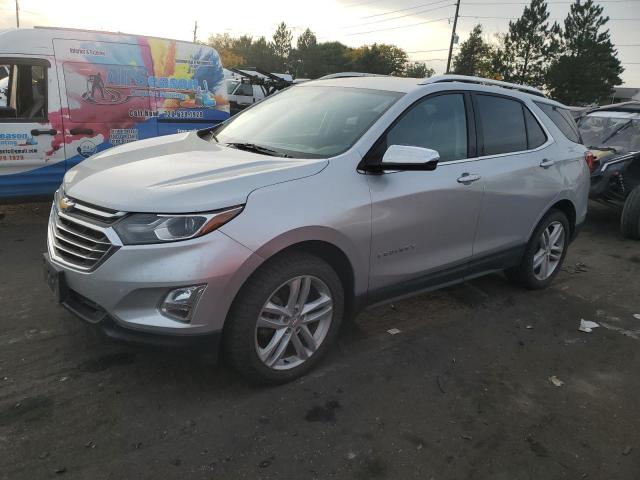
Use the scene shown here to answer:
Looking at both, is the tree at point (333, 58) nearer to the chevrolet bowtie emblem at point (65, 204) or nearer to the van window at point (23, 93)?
the van window at point (23, 93)

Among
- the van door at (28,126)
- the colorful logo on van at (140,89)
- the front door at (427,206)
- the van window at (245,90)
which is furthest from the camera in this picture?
the van window at (245,90)

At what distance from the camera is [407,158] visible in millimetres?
3055

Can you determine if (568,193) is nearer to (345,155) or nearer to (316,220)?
(345,155)

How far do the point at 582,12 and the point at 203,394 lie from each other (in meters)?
52.9

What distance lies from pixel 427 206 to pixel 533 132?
5.55 feet

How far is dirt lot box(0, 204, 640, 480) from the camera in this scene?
249 centimetres

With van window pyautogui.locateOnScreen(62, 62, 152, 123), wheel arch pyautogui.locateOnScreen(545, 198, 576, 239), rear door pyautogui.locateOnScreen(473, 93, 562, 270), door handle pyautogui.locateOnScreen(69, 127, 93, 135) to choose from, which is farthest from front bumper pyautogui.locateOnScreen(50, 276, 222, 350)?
van window pyautogui.locateOnScreen(62, 62, 152, 123)

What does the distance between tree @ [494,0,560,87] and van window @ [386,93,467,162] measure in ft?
160

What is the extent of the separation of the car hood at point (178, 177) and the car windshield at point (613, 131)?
6.74m

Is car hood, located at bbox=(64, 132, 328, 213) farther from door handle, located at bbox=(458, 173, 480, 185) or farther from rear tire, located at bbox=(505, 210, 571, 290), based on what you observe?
rear tire, located at bbox=(505, 210, 571, 290)

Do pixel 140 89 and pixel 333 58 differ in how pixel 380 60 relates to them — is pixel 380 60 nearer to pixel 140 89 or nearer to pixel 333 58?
pixel 333 58

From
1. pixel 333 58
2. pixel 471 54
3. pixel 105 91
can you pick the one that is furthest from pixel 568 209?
pixel 333 58

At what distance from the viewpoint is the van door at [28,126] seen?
19.0 feet

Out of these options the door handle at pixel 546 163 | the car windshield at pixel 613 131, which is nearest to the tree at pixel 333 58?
the car windshield at pixel 613 131
